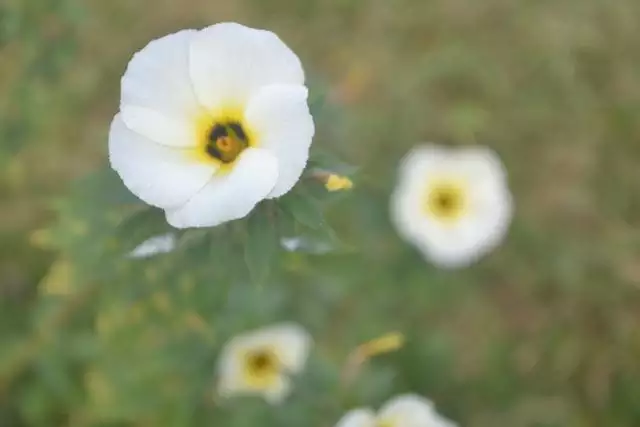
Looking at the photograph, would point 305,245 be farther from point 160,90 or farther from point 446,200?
point 446,200

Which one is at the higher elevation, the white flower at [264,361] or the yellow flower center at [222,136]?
the yellow flower center at [222,136]

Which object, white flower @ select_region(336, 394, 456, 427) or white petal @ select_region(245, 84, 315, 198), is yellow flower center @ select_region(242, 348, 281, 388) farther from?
white petal @ select_region(245, 84, 315, 198)

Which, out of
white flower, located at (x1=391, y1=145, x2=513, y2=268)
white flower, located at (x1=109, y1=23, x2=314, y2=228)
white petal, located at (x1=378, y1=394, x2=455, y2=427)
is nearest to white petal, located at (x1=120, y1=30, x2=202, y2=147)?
white flower, located at (x1=109, y1=23, x2=314, y2=228)

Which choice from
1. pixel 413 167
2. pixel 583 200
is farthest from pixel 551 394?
pixel 413 167

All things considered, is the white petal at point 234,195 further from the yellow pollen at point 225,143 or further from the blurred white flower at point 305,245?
the blurred white flower at point 305,245

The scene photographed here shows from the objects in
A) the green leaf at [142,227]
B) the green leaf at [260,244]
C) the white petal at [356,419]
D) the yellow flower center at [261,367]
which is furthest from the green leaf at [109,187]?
the yellow flower center at [261,367]
